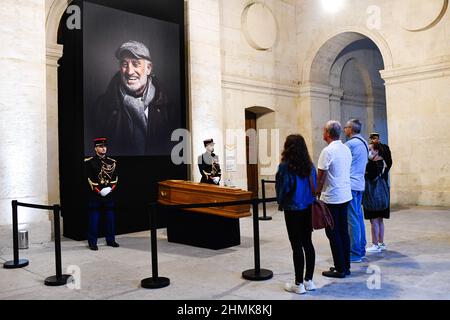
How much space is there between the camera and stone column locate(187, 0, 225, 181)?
32.7ft

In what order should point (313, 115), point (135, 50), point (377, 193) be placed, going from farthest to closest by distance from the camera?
point (313, 115) → point (135, 50) → point (377, 193)

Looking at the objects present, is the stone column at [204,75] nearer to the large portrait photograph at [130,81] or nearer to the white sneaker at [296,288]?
the large portrait photograph at [130,81]

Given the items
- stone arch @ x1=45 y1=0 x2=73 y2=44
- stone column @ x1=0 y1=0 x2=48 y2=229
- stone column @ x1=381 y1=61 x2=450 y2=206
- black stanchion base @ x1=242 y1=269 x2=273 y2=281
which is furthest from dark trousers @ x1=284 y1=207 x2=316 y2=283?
stone column @ x1=381 y1=61 x2=450 y2=206

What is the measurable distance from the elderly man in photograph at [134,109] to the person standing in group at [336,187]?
176 inches

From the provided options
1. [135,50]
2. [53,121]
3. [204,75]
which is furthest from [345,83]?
[53,121]

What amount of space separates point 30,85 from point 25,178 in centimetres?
153

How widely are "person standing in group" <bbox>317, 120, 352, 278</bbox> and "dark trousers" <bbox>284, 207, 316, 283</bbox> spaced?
0.51 meters

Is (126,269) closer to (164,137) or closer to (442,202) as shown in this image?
(164,137)

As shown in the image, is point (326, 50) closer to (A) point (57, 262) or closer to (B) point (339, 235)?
(B) point (339, 235)

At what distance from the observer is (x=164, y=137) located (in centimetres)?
886

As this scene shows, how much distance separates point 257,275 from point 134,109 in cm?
461

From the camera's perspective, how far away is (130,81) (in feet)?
27.1

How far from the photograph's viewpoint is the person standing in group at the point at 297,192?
411 centimetres

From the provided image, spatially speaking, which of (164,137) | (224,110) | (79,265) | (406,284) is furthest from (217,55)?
(406,284)
